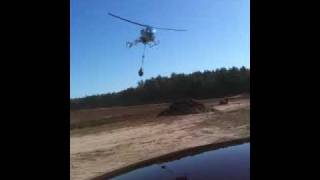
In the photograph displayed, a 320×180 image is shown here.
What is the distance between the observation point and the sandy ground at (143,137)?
1216 cm

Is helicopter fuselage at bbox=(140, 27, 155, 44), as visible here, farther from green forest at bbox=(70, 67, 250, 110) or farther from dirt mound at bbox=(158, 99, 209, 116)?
green forest at bbox=(70, 67, 250, 110)

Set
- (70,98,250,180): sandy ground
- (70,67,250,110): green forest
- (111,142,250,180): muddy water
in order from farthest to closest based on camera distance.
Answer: (70,67,250,110): green forest, (70,98,250,180): sandy ground, (111,142,250,180): muddy water

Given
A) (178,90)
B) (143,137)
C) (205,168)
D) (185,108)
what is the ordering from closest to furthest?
(205,168), (143,137), (185,108), (178,90)

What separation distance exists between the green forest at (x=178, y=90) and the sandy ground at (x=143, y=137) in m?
9.17

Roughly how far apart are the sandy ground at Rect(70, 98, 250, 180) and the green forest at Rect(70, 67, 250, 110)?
30.1 feet

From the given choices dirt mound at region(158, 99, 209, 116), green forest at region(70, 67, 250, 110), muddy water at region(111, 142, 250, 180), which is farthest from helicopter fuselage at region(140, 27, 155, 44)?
green forest at region(70, 67, 250, 110)

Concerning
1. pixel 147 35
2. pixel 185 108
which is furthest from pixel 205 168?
pixel 185 108

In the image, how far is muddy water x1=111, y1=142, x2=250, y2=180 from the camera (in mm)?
8797

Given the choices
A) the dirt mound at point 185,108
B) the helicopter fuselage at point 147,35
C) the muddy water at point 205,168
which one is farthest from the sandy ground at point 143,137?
the helicopter fuselage at point 147,35

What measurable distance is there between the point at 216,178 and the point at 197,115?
428 inches

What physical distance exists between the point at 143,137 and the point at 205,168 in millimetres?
6094

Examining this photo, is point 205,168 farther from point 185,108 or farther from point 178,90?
point 178,90

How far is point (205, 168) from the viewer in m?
9.66
